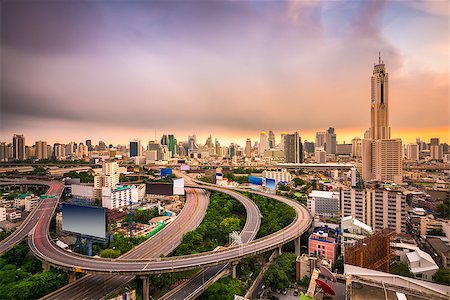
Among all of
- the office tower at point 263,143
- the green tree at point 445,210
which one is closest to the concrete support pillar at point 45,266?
the green tree at point 445,210

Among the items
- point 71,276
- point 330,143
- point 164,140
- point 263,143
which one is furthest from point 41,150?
point 330,143

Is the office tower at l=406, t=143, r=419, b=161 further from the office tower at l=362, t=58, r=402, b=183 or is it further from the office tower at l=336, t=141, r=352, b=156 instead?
the office tower at l=336, t=141, r=352, b=156

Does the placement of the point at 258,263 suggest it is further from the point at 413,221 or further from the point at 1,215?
the point at 1,215

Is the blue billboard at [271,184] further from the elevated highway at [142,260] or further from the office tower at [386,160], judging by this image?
the elevated highway at [142,260]

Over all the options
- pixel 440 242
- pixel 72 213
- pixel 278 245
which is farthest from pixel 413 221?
pixel 72 213

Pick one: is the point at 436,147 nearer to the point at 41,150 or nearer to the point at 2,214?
the point at 2,214
